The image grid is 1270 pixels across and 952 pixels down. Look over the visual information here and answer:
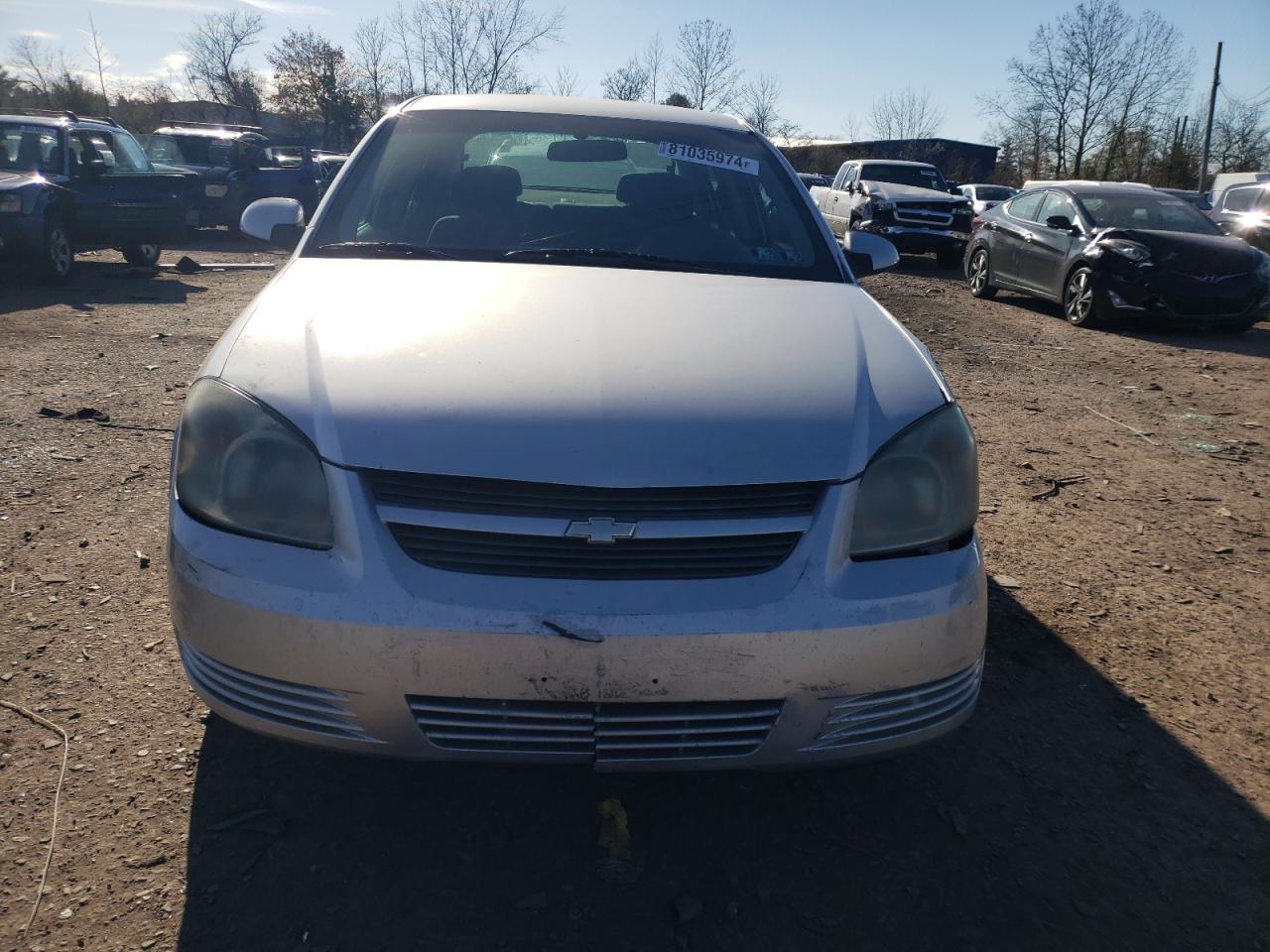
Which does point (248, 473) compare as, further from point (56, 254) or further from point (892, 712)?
point (56, 254)

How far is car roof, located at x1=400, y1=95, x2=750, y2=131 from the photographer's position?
132 inches

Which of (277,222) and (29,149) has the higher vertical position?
(29,149)

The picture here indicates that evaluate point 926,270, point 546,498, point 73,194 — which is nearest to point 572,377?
point 546,498

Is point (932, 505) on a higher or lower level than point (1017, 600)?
higher

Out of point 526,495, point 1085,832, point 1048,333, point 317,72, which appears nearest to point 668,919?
point 526,495

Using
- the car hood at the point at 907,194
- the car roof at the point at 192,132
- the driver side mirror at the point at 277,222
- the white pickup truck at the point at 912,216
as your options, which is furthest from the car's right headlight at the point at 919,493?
the car roof at the point at 192,132

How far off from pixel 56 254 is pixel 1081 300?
35.8ft

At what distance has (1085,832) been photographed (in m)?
2.18

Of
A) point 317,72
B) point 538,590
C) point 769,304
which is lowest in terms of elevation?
point 538,590

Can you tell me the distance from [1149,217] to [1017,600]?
28.8 feet

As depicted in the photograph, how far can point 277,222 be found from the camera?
3.30 m

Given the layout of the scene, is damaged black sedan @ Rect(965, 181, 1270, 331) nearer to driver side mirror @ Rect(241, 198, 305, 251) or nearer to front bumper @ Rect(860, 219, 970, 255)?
front bumper @ Rect(860, 219, 970, 255)

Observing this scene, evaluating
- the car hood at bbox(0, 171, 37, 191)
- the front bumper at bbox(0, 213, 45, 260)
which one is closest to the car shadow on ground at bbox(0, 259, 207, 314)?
the front bumper at bbox(0, 213, 45, 260)

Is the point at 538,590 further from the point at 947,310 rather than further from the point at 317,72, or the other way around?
A: the point at 317,72
